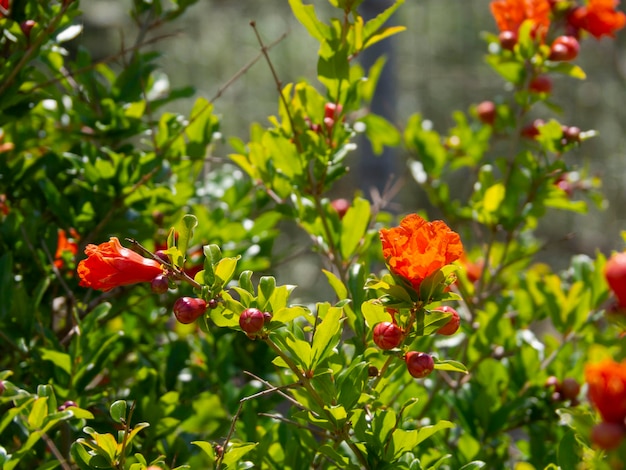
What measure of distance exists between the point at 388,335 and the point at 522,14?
24.9 inches

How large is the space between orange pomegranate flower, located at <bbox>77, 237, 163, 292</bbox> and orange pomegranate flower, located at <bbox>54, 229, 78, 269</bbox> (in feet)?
1.26

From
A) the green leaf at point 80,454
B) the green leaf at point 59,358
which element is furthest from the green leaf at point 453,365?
the green leaf at point 59,358

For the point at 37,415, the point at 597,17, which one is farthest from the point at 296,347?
the point at 597,17

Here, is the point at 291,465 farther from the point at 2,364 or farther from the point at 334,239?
the point at 2,364

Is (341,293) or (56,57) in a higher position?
(56,57)

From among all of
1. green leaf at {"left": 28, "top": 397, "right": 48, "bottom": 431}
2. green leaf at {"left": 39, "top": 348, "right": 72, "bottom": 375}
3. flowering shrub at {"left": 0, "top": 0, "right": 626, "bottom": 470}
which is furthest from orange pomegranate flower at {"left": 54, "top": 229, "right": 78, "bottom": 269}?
green leaf at {"left": 28, "top": 397, "right": 48, "bottom": 431}

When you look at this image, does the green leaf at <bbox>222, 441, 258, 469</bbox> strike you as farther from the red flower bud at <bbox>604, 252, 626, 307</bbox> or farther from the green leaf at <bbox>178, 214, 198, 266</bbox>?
the red flower bud at <bbox>604, 252, 626, 307</bbox>

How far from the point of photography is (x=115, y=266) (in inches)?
26.1

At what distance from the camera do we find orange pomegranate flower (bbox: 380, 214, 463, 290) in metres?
0.63

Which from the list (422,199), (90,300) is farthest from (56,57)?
(422,199)

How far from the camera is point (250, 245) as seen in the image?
1.17m

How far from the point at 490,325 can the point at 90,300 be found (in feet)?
1.80

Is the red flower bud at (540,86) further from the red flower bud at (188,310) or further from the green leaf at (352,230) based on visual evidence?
the red flower bud at (188,310)

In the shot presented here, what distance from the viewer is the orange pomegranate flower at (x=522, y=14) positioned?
3.54 feet
